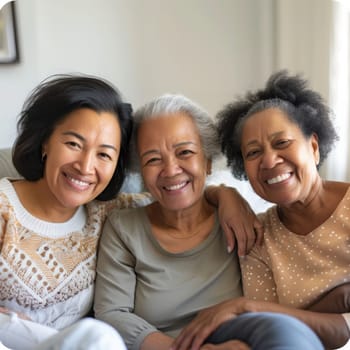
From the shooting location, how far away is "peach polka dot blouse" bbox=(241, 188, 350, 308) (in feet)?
3.90

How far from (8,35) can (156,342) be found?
148 centimetres

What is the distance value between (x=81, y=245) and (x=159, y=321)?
0.31m

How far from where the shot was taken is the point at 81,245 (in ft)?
4.37

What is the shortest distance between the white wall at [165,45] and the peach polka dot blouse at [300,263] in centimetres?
137

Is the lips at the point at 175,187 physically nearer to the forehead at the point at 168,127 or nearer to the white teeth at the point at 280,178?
the forehead at the point at 168,127

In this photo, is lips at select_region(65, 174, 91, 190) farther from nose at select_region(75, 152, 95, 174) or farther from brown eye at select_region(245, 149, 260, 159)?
brown eye at select_region(245, 149, 260, 159)

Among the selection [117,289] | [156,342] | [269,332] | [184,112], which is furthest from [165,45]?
[269,332]

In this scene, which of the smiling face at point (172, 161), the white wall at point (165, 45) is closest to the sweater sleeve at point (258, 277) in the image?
the smiling face at point (172, 161)

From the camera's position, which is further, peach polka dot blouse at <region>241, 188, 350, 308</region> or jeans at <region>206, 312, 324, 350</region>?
peach polka dot blouse at <region>241, 188, 350, 308</region>

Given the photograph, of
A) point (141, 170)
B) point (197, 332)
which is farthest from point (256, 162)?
point (197, 332)

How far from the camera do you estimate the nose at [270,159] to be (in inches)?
47.6

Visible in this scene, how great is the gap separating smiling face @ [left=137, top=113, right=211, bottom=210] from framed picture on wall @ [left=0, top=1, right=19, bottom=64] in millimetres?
971

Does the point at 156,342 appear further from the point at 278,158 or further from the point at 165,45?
the point at 165,45

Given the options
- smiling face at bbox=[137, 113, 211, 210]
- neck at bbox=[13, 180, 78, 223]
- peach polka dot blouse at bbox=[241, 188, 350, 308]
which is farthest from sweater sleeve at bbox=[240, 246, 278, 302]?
neck at bbox=[13, 180, 78, 223]
